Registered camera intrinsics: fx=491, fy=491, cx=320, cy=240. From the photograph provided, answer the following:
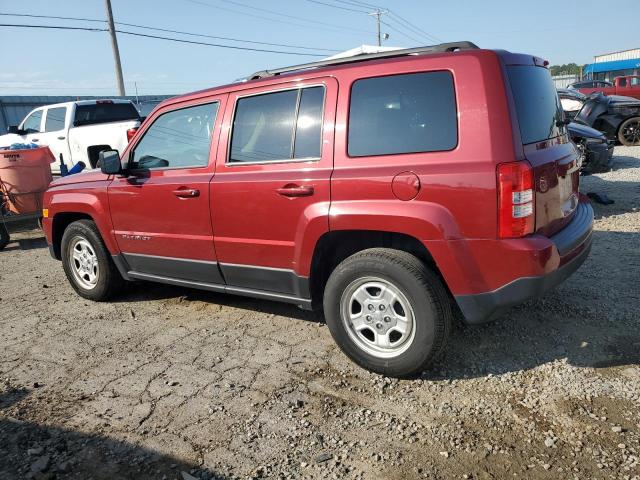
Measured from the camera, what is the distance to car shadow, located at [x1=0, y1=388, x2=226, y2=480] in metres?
2.44

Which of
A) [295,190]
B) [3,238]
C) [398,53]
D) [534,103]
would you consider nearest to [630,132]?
[534,103]

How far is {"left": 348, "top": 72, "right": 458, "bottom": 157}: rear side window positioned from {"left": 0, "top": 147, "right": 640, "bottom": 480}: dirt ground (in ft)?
4.83

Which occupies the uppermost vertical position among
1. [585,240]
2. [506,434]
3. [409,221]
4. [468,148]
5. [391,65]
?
[391,65]

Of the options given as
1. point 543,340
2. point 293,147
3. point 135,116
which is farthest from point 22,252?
point 543,340

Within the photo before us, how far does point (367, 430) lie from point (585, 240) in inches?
76.3

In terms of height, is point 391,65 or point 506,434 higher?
point 391,65

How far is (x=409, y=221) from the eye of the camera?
9.39ft

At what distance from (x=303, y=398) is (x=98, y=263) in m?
2.78

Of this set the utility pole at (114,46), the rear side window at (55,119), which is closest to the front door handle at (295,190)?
the rear side window at (55,119)

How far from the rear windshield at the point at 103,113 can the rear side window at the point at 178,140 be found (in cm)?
732

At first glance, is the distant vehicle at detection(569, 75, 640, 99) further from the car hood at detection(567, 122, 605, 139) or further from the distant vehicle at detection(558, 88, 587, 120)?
the car hood at detection(567, 122, 605, 139)

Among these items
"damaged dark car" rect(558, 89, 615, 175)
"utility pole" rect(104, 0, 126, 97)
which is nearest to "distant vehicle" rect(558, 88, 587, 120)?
"damaged dark car" rect(558, 89, 615, 175)

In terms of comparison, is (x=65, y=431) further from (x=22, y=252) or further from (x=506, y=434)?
(x=22, y=252)

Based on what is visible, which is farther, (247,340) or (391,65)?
(247,340)
